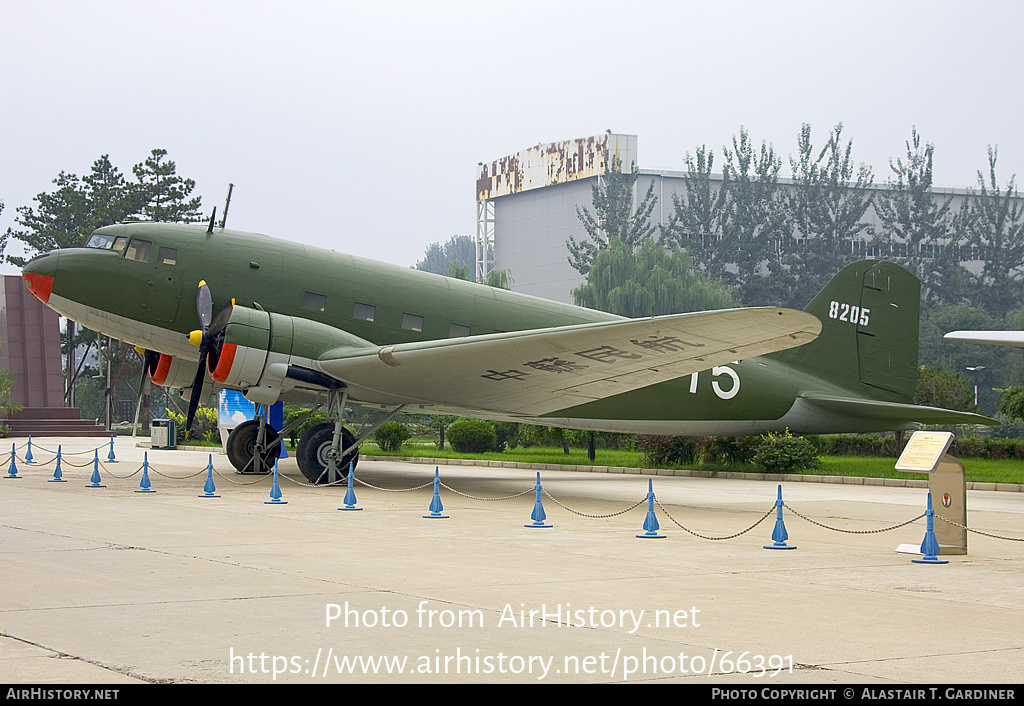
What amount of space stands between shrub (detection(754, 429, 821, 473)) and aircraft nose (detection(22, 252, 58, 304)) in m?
16.1

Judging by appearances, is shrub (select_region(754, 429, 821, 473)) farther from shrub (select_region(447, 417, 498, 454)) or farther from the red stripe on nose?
the red stripe on nose

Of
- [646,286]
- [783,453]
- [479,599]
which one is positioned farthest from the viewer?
[646,286]

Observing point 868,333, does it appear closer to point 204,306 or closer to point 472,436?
point 472,436

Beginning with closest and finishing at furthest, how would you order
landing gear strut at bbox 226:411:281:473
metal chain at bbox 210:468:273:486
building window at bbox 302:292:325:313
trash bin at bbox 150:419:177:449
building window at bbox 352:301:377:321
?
metal chain at bbox 210:468:273:486, building window at bbox 302:292:325:313, building window at bbox 352:301:377:321, landing gear strut at bbox 226:411:281:473, trash bin at bbox 150:419:177:449

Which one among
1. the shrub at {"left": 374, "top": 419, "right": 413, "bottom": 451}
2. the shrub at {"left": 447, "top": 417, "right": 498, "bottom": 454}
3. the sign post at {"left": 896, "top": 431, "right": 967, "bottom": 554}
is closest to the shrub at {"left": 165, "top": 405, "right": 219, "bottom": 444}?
the shrub at {"left": 374, "top": 419, "right": 413, "bottom": 451}

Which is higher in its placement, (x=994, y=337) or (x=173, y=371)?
(x=994, y=337)

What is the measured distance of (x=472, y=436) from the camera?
106 ft

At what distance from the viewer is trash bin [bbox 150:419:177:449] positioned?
39844 mm

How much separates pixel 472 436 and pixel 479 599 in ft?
80.4

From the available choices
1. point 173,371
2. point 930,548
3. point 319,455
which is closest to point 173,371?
point 173,371

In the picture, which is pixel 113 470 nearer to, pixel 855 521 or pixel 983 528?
pixel 855 521

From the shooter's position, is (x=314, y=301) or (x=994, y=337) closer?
(x=314, y=301)

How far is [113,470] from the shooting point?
25.4 metres

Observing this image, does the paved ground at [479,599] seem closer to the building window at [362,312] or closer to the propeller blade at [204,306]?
the propeller blade at [204,306]
